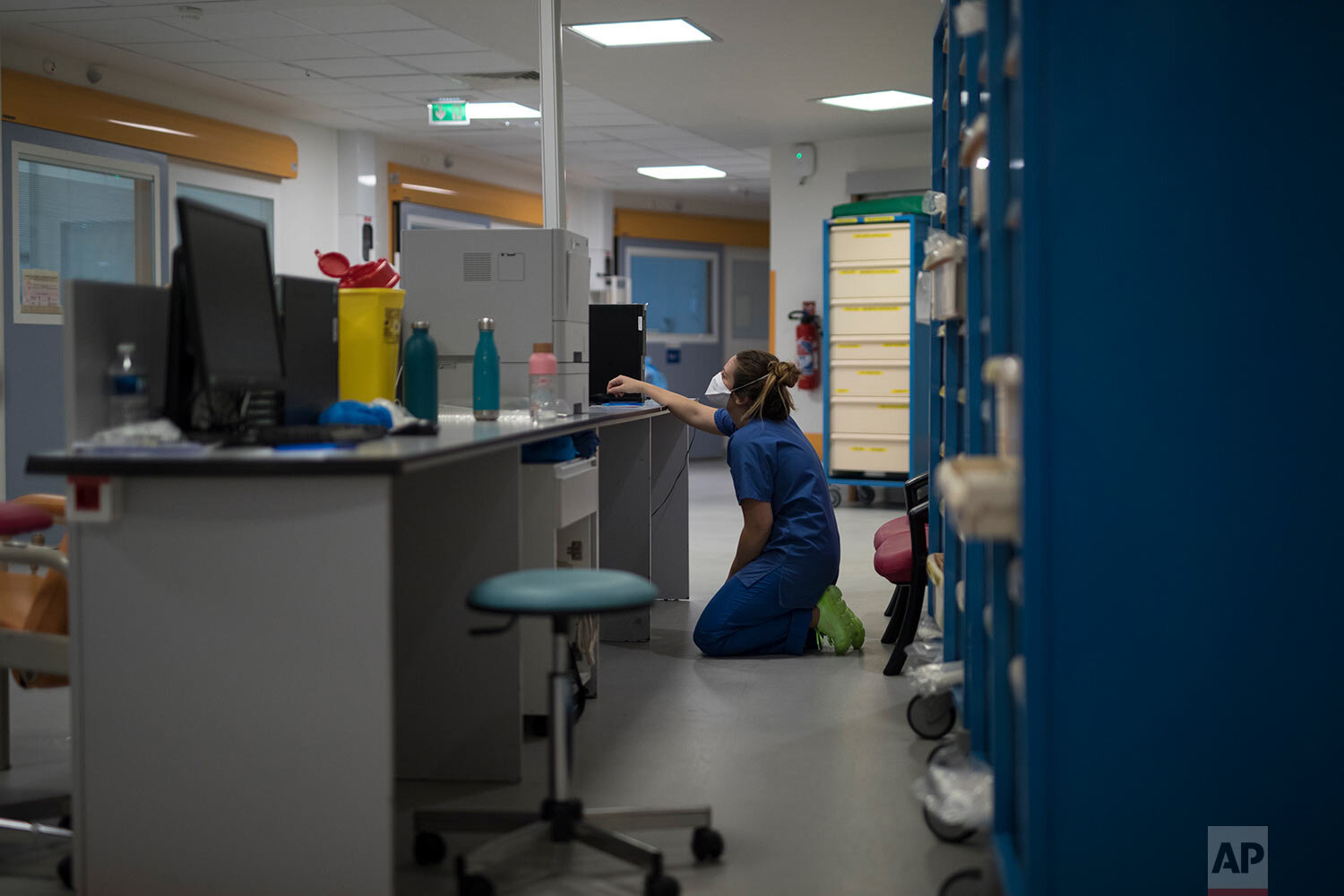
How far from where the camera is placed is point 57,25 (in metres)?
6.33

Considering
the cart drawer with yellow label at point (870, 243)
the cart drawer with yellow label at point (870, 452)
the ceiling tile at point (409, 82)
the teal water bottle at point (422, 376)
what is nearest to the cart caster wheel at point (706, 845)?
the teal water bottle at point (422, 376)

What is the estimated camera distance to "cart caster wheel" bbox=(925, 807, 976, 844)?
2.58m

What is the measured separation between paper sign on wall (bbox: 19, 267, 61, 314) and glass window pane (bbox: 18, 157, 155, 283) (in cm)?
6

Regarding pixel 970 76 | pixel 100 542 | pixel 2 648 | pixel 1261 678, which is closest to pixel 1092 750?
pixel 1261 678

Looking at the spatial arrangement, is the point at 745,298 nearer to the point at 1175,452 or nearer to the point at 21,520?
the point at 21,520

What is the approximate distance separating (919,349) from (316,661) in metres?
7.06

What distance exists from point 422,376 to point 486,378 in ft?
0.69

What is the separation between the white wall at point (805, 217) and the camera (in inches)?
394

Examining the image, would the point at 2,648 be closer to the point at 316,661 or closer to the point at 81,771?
the point at 81,771

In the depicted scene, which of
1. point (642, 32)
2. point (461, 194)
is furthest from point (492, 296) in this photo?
point (461, 194)

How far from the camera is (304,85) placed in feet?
25.9

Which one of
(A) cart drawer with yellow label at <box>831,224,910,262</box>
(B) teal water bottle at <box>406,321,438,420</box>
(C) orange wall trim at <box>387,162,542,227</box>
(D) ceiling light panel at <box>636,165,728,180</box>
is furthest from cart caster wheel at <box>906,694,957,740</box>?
(D) ceiling light panel at <box>636,165,728,180</box>

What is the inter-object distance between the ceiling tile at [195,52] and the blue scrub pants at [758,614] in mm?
4596

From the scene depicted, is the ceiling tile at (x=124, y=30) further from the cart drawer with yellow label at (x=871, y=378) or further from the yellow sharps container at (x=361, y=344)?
the cart drawer with yellow label at (x=871, y=378)
